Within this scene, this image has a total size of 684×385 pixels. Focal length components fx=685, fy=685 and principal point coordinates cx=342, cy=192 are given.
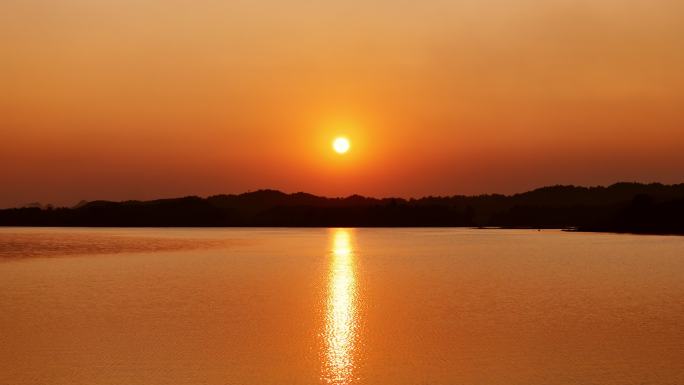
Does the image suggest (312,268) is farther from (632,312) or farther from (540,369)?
(540,369)

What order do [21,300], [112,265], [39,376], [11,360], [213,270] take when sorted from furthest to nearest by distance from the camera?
[112,265]
[213,270]
[21,300]
[11,360]
[39,376]

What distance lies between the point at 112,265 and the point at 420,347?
160ft

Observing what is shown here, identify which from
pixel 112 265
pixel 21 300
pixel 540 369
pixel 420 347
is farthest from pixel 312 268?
pixel 540 369

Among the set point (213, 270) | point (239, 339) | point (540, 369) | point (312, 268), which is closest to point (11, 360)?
point (239, 339)

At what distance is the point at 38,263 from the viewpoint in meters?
67.3

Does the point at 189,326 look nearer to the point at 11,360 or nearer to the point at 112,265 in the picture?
the point at 11,360

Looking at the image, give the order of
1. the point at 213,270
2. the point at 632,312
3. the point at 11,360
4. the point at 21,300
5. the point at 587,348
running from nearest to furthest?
the point at 11,360 → the point at 587,348 → the point at 632,312 → the point at 21,300 → the point at 213,270

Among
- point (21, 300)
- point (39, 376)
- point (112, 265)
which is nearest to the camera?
point (39, 376)

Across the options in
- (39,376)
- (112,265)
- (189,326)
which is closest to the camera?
(39,376)

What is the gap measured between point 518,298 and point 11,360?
2676 centimetres

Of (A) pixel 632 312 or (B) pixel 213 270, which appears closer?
(A) pixel 632 312

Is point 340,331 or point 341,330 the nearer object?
point 340,331

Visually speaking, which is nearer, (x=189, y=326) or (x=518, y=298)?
(x=189, y=326)

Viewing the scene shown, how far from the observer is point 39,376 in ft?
62.3
